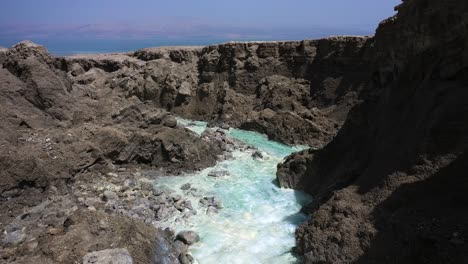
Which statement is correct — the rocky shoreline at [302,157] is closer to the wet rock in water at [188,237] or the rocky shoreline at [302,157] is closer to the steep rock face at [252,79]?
the wet rock in water at [188,237]

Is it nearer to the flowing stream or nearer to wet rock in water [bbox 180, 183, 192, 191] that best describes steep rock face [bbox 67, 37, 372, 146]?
the flowing stream

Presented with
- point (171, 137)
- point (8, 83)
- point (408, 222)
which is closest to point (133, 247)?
point (408, 222)

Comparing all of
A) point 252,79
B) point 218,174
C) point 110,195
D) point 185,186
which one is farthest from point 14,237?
point 252,79

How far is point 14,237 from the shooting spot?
10.5 m

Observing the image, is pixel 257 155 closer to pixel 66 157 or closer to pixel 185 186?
pixel 185 186

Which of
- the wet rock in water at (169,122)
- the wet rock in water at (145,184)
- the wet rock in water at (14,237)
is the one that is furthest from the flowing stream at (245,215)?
the wet rock in water at (14,237)

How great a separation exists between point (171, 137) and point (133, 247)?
970cm

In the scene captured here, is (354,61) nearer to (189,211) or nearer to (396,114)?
(396,114)

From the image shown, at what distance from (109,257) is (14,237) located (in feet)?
14.0

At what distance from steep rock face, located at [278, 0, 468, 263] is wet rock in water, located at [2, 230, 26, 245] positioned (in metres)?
7.26

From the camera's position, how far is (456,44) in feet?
37.7

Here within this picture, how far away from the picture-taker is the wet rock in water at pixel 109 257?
7695 mm

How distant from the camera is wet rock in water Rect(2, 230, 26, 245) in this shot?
1023 cm

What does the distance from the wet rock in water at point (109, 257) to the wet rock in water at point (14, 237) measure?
11.4 ft
